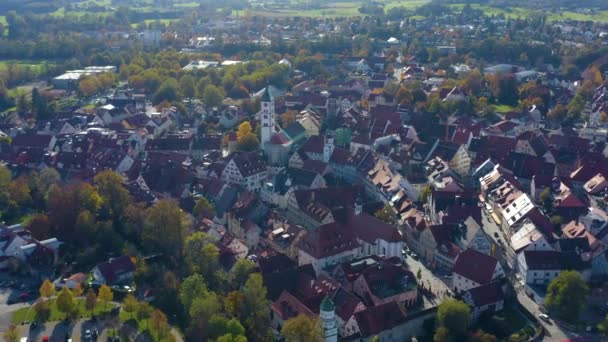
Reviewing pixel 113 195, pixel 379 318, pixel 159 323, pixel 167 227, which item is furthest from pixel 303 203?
pixel 159 323

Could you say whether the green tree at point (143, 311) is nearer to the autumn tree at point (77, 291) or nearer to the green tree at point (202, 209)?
the autumn tree at point (77, 291)

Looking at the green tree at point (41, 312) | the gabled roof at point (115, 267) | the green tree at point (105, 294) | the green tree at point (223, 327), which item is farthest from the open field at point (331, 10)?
the green tree at point (223, 327)

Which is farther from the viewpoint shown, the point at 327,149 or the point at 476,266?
the point at 327,149

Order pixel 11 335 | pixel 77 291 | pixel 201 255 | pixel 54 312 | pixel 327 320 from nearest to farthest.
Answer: pixel 327 320
pixel 11 335
pixel 54 312
pixel 77 291
pixel 201 255

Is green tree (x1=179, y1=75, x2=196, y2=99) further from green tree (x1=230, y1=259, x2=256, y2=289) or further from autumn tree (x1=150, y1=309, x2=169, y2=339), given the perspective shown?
autumn tree (x1=150, y1=309, x2=169, y2=339)

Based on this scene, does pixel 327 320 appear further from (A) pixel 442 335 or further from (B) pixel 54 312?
(B) pixel 54 312

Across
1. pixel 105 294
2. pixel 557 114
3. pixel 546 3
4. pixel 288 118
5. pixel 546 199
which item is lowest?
pixel 546 3

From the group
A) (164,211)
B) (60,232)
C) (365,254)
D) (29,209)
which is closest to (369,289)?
(365,254)
